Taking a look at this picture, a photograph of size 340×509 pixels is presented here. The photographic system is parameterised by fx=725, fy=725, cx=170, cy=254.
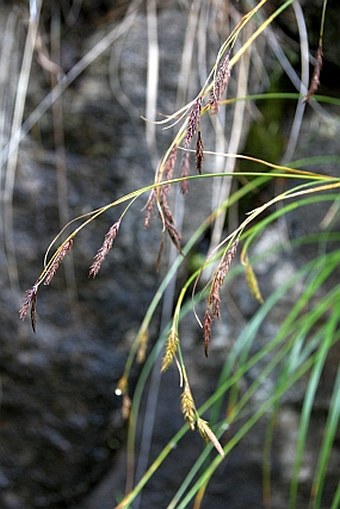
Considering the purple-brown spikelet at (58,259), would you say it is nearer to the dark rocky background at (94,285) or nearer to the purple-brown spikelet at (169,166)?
the purple-brown spikelet at (169,166)

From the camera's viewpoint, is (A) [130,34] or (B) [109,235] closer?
(B) [109,235]

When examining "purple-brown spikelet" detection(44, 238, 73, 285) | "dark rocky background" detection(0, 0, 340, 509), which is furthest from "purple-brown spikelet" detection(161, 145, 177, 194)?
"dark rocky background" detection(0, 0, 340, 509)

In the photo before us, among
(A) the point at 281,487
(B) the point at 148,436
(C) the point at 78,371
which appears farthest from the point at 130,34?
(A) the point at 281,487

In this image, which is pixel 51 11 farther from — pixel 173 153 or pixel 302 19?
pixel 173 153

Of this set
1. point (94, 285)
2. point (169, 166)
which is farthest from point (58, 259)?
point (94, 285)

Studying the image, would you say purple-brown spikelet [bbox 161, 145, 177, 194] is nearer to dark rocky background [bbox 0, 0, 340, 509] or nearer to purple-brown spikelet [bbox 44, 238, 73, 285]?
purple-brown spikelet [bbox 44, 238, 73, 285]

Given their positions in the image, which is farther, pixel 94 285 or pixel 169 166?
pixel 94 285

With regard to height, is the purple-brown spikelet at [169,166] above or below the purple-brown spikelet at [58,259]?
above

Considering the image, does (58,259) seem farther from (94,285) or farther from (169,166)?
(94,285)

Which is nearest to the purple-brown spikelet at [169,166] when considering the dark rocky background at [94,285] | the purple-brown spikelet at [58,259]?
the purple-brown spikelet at [58,259]
